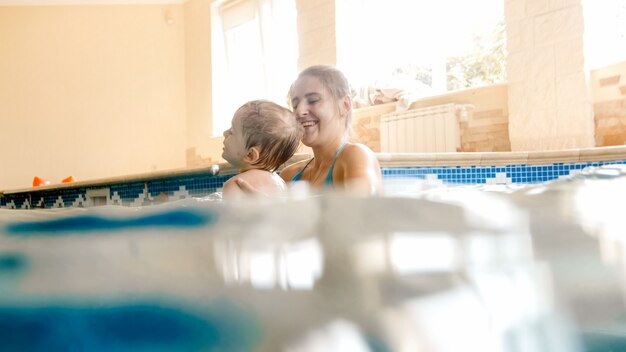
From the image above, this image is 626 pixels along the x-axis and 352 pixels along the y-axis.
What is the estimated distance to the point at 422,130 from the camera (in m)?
5.94

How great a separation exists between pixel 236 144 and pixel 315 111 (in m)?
0.35

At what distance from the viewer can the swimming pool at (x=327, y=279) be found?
10.6 inches

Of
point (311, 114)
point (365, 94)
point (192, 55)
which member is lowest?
point (311, 114)

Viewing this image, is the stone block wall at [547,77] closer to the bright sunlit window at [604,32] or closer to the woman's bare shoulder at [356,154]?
the bright sunlit window at [604,32]

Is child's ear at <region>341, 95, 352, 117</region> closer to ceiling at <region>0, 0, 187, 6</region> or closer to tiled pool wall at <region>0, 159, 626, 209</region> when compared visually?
tiled pool wall at <region>0, 159, 626, 209</region>

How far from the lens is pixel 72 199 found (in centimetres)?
473

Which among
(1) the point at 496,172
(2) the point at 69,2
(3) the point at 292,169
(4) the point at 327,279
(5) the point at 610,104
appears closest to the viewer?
(4) the point at 327,279

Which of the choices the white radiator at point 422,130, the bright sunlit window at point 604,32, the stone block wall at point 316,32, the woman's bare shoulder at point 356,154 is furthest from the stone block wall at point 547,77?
the woman's bare shoulder at point 356,154

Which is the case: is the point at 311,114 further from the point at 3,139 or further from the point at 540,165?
the point at 3,139

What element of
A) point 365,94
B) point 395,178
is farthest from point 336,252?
point 365,94

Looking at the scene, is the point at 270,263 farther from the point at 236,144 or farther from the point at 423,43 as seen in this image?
the point at 423,43

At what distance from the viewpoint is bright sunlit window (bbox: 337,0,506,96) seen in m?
6.09

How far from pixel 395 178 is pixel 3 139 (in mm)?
8441

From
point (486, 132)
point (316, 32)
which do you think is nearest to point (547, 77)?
point (486, 132)
